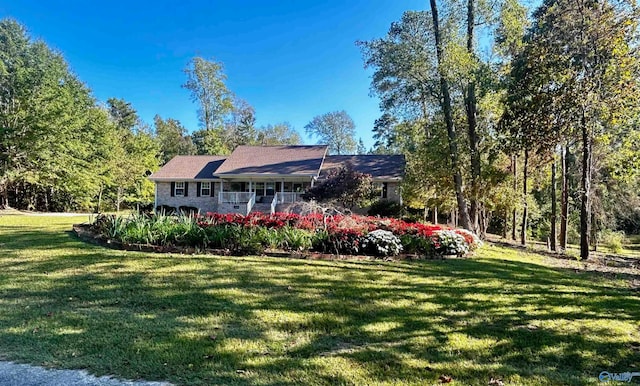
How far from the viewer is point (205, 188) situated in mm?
23375

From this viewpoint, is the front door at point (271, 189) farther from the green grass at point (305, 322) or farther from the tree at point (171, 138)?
the tree at point (171, 138)

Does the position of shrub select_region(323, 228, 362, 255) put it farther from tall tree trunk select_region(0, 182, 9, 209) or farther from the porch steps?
tall tree trunk select_region(0, 182, 9, 209)

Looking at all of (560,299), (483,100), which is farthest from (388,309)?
(483,100)

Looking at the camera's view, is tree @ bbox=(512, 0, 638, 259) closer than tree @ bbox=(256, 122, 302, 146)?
Yes

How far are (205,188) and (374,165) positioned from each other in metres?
11.0

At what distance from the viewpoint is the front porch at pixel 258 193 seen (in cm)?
2058

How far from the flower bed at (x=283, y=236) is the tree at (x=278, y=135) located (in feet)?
123

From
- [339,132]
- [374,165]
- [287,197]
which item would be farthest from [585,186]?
[339,132]

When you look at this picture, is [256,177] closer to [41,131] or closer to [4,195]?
[41,131]

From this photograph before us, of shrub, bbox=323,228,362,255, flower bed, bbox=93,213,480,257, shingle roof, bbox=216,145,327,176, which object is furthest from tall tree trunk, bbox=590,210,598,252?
shrub, bbox=323,228,362,255

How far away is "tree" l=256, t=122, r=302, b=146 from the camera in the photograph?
45841 millimetres

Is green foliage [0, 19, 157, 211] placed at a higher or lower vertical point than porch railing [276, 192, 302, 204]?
higher

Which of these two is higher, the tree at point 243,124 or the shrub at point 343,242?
the tree at point 243,124

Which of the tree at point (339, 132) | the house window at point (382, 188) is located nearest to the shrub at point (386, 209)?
the house window at point (382, 188)
